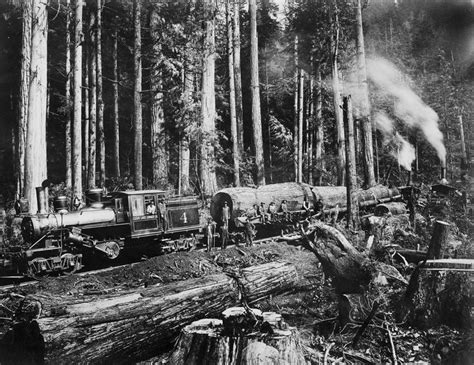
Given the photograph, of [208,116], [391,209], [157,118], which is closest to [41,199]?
[208,116]

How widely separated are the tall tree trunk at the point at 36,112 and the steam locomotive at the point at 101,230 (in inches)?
22.0

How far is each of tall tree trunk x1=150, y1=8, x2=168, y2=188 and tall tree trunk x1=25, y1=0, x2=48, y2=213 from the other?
327 inches

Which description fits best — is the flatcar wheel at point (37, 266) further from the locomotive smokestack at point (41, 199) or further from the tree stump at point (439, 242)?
the tree stump at point (439, 242)

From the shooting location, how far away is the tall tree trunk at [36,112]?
1121 centimetres

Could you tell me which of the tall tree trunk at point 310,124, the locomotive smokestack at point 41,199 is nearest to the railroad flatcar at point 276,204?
the locomotive smokestack at point 41,199

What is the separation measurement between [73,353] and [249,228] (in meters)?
9.77

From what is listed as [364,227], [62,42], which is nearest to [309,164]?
[364,227]

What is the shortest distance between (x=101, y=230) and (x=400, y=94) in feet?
93.5

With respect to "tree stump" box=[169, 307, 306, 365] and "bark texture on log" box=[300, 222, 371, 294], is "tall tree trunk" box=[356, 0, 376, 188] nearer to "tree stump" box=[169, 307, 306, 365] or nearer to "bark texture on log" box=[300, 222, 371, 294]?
"bark texture on log" box=[300, 222, 371, 294]

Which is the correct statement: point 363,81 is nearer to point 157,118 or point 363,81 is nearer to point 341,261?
point 157,118

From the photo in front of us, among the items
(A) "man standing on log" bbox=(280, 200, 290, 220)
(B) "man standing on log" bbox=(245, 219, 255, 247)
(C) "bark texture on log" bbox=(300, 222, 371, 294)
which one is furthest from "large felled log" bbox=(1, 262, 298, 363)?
(A) "man standing on log" bbox=(280, 200, 290, 220)

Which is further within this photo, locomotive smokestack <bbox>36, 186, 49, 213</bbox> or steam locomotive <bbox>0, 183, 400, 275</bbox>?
locomotive smokestack <bbox>36, 186, 49, 213</bbox>

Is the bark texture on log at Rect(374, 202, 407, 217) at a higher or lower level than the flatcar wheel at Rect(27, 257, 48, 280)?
higher

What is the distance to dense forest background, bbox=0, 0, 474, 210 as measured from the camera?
20125mm
